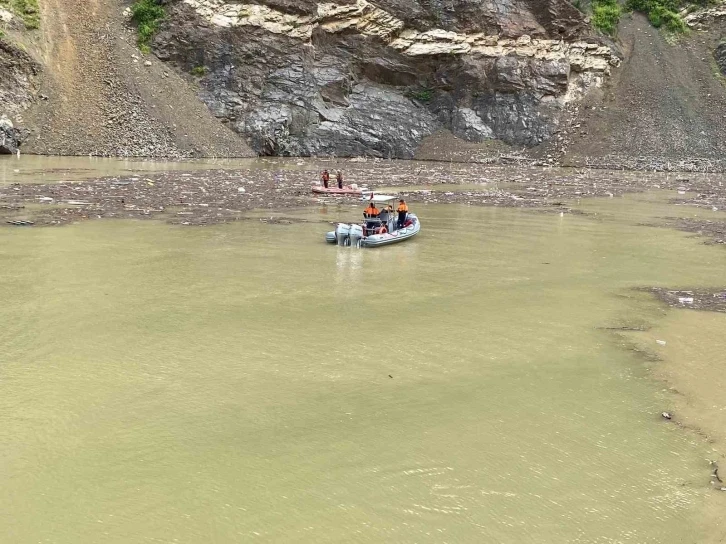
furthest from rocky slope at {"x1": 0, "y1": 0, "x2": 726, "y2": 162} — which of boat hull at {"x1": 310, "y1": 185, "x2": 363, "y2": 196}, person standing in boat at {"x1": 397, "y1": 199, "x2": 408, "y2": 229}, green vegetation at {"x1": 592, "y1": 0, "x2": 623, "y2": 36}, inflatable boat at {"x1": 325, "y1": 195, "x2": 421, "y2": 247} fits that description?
inflatable boat at {"x1": 325, "y1": 195, "x2": 421, "y2": 247}

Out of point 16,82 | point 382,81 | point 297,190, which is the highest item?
point 382,81

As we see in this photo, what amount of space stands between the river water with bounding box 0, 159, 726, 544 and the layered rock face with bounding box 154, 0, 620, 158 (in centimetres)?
4030

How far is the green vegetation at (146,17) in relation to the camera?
51812 mm

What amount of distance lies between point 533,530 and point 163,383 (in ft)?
15.4

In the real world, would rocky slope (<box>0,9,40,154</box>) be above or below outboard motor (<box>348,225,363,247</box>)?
above

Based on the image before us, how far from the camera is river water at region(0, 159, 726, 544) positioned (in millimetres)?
5500

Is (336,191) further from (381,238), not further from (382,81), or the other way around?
(382,81)

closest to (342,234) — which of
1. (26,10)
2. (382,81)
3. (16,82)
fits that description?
(16,82)

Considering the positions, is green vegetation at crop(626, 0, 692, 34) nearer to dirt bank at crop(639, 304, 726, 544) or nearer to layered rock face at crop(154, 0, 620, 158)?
layered rock face at crop(154, 0, 620, 158)

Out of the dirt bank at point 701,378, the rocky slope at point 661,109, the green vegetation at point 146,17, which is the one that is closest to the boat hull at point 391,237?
the dirt bank at point 701,378

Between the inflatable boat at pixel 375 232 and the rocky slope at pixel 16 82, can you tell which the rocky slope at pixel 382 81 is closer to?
the rocky slope at pixel 16 82

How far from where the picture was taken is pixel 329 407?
7582 millimetres

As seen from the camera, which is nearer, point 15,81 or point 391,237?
point 391,237

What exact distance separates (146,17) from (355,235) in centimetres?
4313
